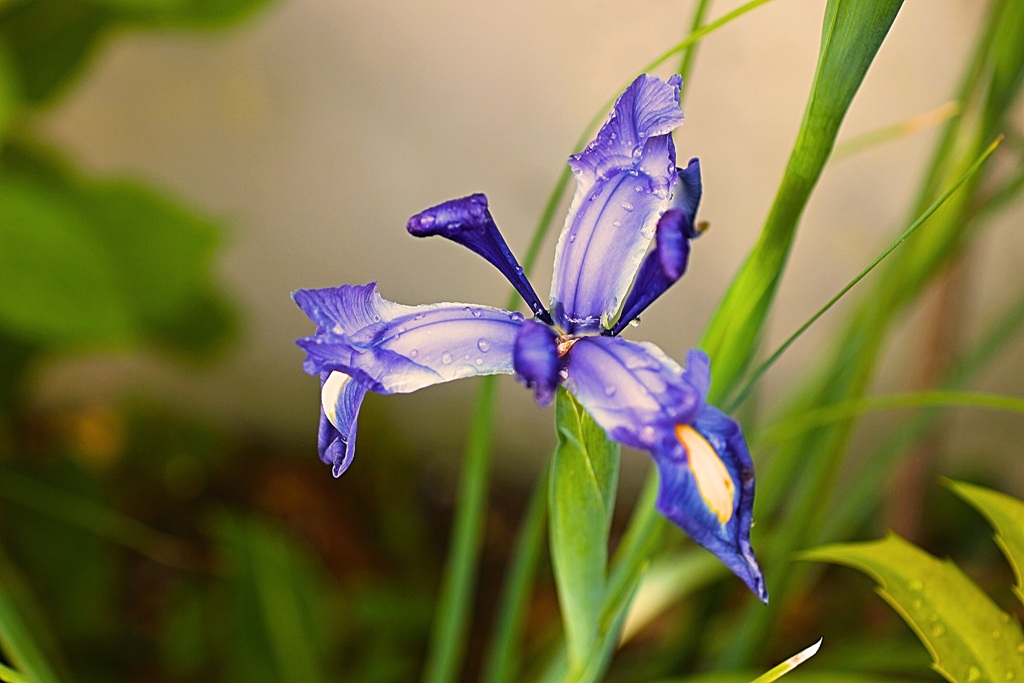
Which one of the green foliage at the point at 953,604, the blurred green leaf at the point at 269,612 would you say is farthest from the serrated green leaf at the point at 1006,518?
the blurred green leaf at the point at 269,612

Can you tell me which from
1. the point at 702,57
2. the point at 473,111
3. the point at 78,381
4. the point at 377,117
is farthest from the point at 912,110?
the point at 78,381

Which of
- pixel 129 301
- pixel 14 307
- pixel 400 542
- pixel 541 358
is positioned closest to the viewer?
pixel 541 358

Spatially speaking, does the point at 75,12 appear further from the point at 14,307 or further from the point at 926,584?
the point at 926,584

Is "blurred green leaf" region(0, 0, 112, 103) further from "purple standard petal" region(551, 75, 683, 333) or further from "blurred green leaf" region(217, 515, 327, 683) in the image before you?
"purple standard petal" region(551, 75, 683, 333)

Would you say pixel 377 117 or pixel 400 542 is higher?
pixel 377 117

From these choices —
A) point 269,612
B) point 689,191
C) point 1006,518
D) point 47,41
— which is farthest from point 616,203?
point 47,41

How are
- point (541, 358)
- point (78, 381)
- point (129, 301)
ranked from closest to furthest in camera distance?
point (541, 358) < point (129, 301) < point (78, 381)
